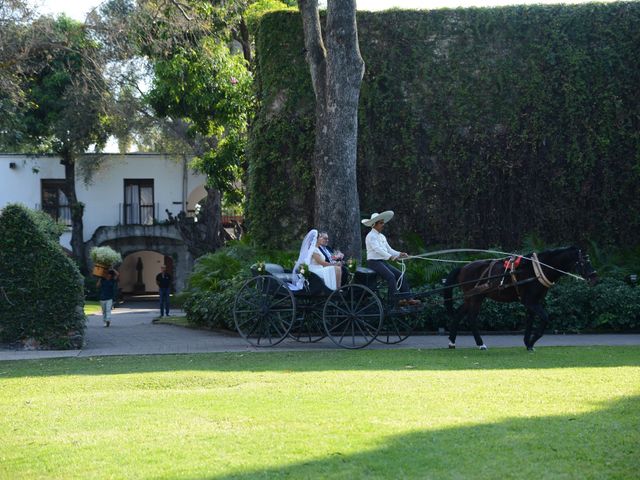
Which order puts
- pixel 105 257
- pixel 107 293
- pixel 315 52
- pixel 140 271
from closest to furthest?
pixel 315 52 → pixel 107 293 → pixel 105 257 → pixel 140 271

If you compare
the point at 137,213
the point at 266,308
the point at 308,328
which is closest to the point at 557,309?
the point at 308,328

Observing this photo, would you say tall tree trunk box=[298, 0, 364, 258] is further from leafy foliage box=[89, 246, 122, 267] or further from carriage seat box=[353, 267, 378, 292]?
leafy foliage box=[89, 246, 122, 267]

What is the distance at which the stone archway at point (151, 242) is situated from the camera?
50.2 metres

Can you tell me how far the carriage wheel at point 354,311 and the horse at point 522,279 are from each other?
1320 mm

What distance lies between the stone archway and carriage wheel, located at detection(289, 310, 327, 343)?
3184 cm

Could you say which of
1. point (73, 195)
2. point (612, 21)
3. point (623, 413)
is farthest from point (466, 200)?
point (73, 195)

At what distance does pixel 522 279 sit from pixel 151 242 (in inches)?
1466

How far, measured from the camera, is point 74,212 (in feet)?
160

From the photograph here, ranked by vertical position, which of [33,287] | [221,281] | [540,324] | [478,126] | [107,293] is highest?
[478,126]

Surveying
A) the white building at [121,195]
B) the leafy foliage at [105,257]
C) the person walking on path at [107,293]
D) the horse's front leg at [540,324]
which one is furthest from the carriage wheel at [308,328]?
the white building at [121,195]

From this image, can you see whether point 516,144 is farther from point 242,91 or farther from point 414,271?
point 242,91

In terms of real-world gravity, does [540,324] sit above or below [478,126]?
below

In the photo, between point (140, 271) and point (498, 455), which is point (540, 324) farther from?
point (140, 271)

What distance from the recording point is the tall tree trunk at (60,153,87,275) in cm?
4888
